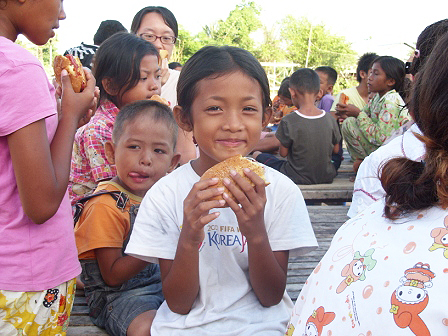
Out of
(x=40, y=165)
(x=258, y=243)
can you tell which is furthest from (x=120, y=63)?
(x=258, y=243)

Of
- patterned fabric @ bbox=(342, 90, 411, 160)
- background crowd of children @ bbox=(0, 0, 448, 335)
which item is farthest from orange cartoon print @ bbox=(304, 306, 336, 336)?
patterned fabric @ bbox=(342, 90, 411, 160)

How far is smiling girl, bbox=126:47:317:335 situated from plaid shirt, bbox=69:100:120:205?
0.89 metres

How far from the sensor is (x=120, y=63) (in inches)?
109

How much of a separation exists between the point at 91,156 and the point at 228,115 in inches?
46.5

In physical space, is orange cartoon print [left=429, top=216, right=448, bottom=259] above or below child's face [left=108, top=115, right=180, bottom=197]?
above

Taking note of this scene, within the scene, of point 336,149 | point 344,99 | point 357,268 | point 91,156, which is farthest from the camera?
point 344,99

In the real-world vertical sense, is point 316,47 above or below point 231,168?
below

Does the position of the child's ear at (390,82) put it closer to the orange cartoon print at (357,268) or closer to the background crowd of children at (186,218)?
the background crowd of children at (186,218)

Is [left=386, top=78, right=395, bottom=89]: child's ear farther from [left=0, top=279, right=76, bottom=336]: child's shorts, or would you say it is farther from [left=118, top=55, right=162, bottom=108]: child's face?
[left=0, top=279, right=76, bottom=336]: child's shorts

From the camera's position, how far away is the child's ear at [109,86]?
2.82 meters

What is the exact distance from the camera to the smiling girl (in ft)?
5.29

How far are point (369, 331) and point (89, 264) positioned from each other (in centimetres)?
149

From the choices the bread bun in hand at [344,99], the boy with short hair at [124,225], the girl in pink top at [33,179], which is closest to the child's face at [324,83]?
the bread bun in hand at [344,99]

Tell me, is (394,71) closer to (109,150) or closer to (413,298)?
(109,150)
